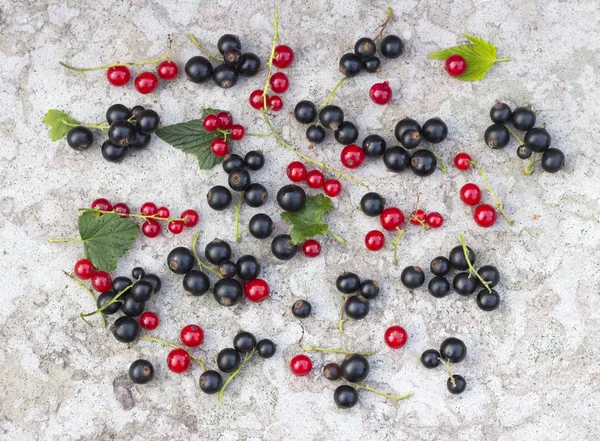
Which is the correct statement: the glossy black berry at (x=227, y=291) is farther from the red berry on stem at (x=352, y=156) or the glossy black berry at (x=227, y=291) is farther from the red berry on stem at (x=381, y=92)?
the red berry on stem at (x=381, y=92)

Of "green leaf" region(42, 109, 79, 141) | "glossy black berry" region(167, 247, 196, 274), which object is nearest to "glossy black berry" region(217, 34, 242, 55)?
"green leaf" region(42, 109, 79, 141)

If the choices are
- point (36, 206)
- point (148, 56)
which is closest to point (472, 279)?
point (148, 56)

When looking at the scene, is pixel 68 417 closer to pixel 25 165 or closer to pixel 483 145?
pixel 25 165

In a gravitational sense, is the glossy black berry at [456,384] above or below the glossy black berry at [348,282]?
below

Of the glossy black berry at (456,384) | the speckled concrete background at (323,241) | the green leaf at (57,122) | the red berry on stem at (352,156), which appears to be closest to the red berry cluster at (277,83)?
the speckled concrete background at (323,241)

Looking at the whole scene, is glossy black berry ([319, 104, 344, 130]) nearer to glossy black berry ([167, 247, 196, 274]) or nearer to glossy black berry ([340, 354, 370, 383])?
glossy black berry ([167, 247, 196, 274])

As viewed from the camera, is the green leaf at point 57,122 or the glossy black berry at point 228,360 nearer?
the glossy black berry at point 228,360
